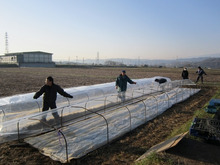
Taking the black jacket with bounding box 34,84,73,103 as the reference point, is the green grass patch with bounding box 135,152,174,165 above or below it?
below

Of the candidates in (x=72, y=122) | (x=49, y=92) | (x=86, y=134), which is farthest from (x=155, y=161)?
(x=49, y=92)

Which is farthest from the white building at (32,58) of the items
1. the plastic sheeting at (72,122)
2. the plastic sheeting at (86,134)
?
the plastic sheeting at (86,134)

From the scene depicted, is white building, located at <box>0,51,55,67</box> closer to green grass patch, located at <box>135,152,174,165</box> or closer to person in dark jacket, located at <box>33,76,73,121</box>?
person in dark jacket, located at <box>33,76,73,121</box>

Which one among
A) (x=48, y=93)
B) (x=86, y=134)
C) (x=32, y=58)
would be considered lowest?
(x=86, y=134)

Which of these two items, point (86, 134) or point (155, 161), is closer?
point (155, 161)

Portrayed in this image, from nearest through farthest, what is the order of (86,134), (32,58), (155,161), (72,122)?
1. (155,161)
2. (86,134)
3. (72,122)
4. (32,58)

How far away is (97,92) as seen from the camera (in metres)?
10.4

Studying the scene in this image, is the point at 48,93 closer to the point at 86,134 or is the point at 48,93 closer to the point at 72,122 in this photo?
the point at 72,122

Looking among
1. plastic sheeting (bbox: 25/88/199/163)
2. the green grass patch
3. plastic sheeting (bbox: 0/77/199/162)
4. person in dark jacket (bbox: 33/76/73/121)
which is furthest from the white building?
the green grass patch

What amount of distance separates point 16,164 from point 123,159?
2436mm

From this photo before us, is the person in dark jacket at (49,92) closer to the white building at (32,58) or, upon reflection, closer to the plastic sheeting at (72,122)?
the plastic sheeting at (72,122)

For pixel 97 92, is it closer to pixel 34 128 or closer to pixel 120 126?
pixel 120 126

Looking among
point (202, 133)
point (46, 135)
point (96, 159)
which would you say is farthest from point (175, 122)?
point (46, 135)

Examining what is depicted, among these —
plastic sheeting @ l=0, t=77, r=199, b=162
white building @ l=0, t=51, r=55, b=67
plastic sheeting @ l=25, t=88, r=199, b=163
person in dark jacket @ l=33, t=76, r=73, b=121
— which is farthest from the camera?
white building @ l=0, t=51, r=55, b=67
